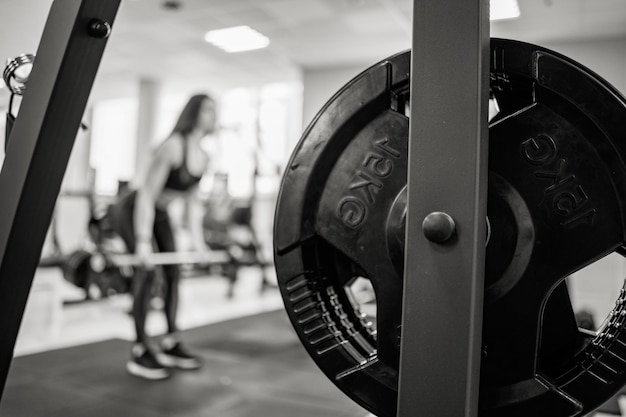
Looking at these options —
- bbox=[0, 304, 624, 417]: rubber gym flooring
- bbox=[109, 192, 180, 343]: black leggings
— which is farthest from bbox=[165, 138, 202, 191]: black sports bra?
bbox=[0, 304, 624, 417]: rubber gym flooring

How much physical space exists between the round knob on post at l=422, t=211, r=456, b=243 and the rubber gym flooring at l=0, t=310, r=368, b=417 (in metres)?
1.60

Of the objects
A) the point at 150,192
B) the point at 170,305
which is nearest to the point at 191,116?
the point at 150,192

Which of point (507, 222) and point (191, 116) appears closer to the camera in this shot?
point (507, 222)

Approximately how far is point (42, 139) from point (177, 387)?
1731 millimetres

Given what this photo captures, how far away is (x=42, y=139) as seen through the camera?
68 centimetres

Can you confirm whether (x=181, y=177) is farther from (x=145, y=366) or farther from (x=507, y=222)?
(x=507, y=222)

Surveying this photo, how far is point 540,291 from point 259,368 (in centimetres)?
214

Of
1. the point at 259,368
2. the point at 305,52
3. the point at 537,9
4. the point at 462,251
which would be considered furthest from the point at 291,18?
the point at 462,251

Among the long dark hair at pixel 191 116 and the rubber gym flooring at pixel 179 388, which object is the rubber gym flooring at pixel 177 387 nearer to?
the rubber gym flooring at pixel 179 388

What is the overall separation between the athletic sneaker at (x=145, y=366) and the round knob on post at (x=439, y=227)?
82.8 inches

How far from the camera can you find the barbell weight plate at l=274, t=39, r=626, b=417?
59 centimetres

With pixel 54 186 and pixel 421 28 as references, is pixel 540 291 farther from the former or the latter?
pixel 54 186

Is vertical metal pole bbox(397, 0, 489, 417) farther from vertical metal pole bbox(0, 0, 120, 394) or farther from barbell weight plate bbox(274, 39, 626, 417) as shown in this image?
vertical metal pole bbox(0, 0, 120, 394)

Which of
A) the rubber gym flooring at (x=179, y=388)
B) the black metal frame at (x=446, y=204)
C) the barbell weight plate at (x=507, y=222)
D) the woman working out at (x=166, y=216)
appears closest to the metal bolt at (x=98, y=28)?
the barbell weight plate at (x=507, y=222)
